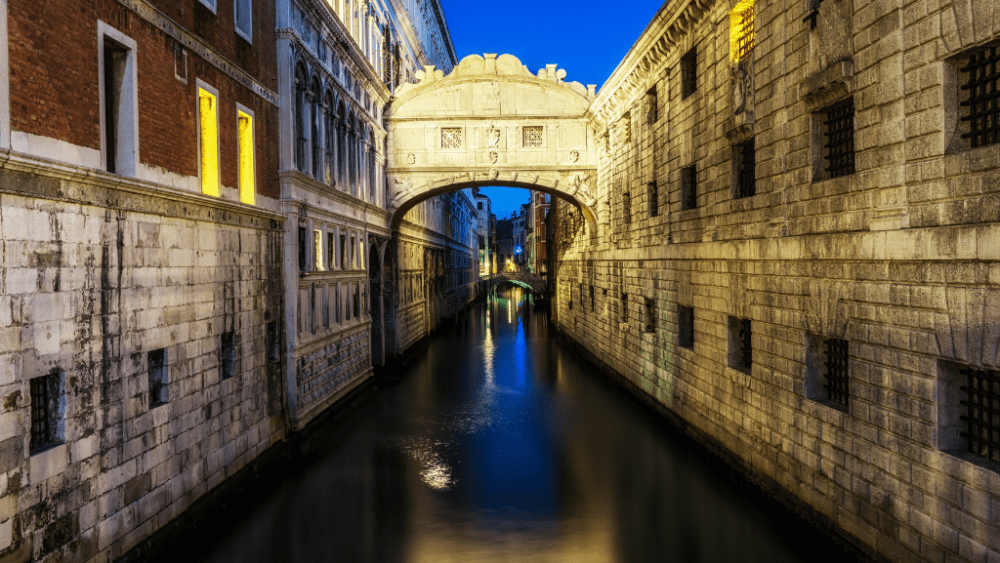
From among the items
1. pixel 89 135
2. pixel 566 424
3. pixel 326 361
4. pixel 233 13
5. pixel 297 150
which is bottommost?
pixel 566 424

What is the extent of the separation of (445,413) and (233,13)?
11264 millimetres

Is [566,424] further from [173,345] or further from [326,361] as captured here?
[173,345]

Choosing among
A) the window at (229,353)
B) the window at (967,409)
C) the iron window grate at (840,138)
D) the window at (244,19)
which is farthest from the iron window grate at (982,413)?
the window at (244,19)

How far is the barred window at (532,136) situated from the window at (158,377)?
1733 centimetres

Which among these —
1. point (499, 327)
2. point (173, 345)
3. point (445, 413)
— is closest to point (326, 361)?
point (445, 413)

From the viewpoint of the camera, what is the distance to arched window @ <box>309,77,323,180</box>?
16578mm

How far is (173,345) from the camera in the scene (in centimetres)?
948

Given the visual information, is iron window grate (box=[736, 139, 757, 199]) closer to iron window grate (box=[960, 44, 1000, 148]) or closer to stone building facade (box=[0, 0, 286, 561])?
iron window grate (box=[960, 44, 1000, 148])

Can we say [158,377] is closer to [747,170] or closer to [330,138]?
[330,138]

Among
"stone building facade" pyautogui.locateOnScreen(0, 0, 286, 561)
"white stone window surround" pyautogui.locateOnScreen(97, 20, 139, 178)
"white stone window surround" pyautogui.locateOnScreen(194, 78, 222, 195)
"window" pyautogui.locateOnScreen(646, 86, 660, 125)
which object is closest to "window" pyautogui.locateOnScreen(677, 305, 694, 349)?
"window" pyautogui.locateOnScreen(646, 86, 660, 125)

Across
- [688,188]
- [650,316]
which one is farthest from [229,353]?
[650,316]

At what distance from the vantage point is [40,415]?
701cm

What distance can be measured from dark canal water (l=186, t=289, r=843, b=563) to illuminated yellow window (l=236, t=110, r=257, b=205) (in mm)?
5700

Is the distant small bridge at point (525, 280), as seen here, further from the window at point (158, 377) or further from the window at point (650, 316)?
the window at point (158, 377)
